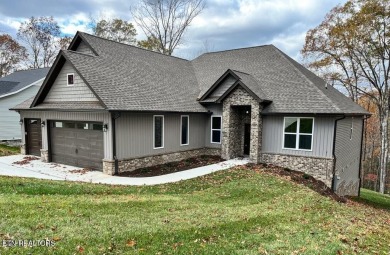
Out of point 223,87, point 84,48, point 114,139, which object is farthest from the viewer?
point 223,87

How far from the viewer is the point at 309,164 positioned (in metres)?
14.4

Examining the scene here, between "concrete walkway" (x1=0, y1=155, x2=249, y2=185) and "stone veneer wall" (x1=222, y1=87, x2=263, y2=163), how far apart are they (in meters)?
0.91

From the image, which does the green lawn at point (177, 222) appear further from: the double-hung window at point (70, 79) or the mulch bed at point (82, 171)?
the double-hung window at point (70, 79)

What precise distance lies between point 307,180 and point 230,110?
5.80 m

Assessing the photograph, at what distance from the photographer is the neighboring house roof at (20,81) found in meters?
24.2

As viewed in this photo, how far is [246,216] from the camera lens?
7.20 meters

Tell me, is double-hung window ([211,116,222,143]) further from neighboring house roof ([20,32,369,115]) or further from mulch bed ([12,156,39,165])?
mulch bed ([12,156,39,165])

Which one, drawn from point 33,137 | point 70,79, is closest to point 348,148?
point 70,79

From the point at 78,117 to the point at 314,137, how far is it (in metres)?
12.4

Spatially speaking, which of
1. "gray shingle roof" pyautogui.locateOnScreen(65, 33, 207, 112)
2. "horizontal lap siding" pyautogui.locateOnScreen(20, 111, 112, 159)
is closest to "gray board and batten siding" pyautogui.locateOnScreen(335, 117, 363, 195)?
"gray shingle roof" pyautogui.locateOnScreen(65, 33, 207, 112)

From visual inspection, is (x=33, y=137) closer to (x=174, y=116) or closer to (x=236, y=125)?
(x=174, y=116)

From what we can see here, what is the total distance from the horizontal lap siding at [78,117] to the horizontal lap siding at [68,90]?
2.47 feet

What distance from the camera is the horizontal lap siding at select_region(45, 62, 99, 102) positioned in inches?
550

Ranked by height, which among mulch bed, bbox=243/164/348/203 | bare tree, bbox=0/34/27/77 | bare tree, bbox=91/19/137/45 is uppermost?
bare tree, bbox=91/19/137/45
